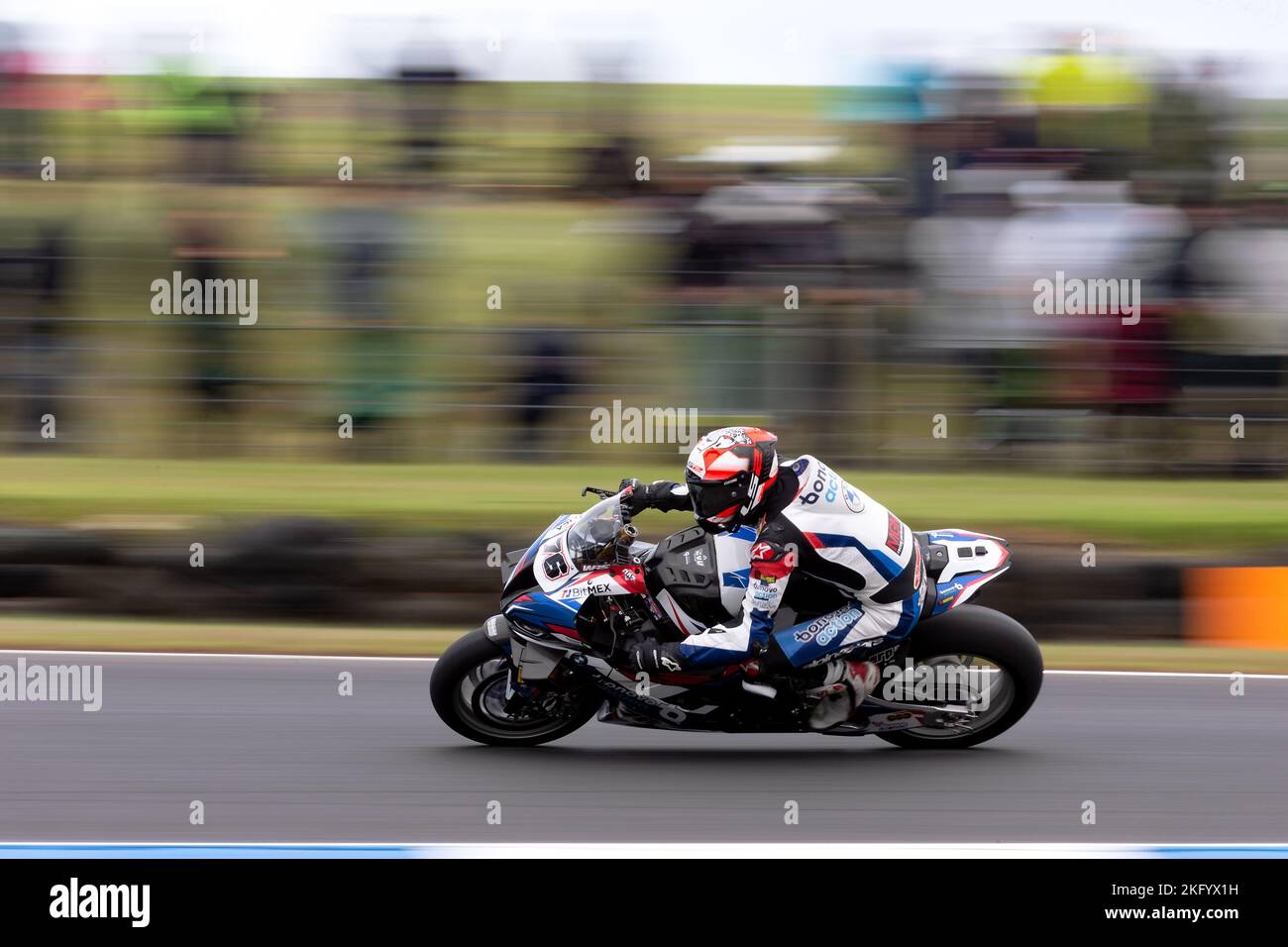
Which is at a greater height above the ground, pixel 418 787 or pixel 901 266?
pixel 901 266

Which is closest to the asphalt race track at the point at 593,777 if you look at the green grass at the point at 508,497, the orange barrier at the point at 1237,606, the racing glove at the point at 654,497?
the racing glove at the point at 654,497

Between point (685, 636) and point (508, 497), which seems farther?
point (508, 497)

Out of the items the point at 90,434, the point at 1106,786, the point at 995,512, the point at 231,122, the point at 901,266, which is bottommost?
the point at 1106,786

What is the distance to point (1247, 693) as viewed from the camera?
6.67m

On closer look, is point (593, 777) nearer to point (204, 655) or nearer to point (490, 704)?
point (490, 704)

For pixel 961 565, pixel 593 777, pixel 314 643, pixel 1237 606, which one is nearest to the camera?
pixel 593 777

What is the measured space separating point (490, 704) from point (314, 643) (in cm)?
212

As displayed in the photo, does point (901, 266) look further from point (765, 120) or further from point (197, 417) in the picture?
point (197, 417)

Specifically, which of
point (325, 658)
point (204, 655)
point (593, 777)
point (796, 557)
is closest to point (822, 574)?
point (796, 557)

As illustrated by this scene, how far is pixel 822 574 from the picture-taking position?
5207mm

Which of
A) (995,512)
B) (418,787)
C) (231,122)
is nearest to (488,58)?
(231,122)

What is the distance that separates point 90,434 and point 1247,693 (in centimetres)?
624

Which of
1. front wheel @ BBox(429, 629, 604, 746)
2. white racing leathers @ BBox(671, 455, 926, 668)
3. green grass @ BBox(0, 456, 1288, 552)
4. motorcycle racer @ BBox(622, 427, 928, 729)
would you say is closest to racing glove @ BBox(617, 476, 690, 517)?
motorcycle racer @ BBox(622, 427, 928, 729)
